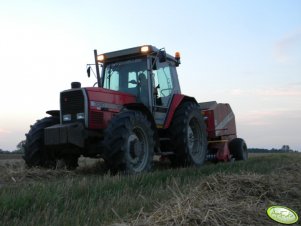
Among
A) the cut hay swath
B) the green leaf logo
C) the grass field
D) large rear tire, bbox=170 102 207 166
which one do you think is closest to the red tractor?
large rear tire, bbox=170 102 207 166

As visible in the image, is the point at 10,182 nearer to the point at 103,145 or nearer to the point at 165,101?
the point at 103,145

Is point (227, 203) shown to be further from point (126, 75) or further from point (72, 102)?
point (126, 75)

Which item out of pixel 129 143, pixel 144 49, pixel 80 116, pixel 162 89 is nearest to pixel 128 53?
pixel 144 49

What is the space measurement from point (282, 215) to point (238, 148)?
28.6ft

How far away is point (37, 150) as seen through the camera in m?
7.88

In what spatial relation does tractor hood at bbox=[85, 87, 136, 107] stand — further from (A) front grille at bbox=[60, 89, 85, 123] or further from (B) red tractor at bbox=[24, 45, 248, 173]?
(A) front grille at bbox=[60, 89, 85, 123]

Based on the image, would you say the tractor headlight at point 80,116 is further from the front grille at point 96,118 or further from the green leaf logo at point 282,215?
the green leaf logo at point 282,215

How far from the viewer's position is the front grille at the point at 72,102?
7676 mm

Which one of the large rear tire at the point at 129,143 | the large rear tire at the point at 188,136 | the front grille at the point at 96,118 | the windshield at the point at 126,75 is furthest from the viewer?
the large rear tire at the point at 188,136

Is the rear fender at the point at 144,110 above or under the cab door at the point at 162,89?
under

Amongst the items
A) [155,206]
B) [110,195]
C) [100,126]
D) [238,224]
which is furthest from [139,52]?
[238,224]

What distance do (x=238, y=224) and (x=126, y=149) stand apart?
12.6ft

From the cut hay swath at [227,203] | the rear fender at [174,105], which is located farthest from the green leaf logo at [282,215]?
the rear fender at [174,105]

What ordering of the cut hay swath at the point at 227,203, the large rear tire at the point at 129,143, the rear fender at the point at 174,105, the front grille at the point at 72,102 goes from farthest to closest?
the rear fender at the point at 174,105 < the front grille at the point at 72,102 < the large rear tire at the point at 129,143 < the cut hay swath at the point at 227,203
